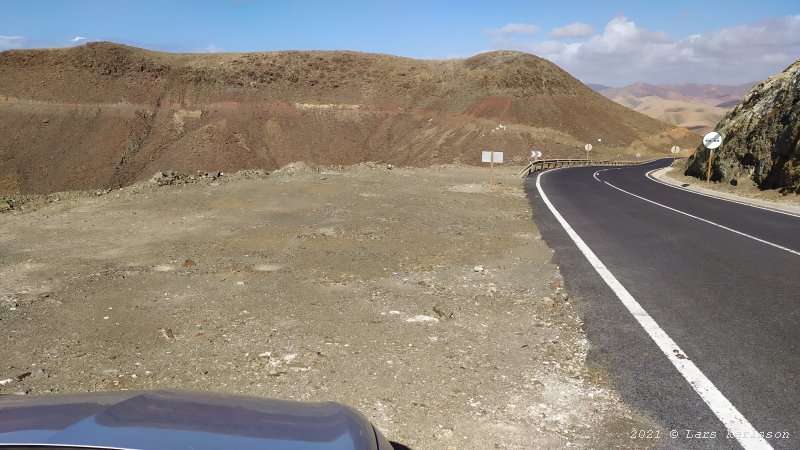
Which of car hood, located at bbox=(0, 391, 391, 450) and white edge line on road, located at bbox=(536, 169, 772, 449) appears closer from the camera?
car hood, located at bbox=(0, 391, 391, 450)

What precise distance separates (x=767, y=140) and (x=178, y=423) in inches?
1002

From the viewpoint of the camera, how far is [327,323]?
558 centimetres

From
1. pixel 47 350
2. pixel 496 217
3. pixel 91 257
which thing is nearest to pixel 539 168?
pixel 496 217

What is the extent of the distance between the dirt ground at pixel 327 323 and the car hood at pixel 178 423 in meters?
1.45

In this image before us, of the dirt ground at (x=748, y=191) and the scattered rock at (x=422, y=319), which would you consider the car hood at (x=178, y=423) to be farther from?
the dirt ground at (x=748, y=191)

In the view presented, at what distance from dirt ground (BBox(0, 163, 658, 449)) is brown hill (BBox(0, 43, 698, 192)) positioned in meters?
45.5

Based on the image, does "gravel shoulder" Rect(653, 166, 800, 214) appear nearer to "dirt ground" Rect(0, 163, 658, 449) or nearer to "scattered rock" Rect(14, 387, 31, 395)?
"dirt ground" Rect(0, 163, 658, 449)

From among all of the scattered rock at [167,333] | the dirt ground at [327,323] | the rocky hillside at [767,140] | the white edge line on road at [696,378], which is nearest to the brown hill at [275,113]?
the rocky hillside at [767,140]

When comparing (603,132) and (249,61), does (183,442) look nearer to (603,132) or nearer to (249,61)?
(603,132)

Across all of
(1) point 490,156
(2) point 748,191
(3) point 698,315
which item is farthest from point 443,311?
(2) point 748,191

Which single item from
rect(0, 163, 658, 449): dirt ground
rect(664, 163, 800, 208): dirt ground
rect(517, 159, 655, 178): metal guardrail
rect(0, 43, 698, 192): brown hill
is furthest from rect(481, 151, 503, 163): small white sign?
rect(0, 43, 698, 192): brown hill

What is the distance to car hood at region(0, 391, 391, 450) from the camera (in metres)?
1.77

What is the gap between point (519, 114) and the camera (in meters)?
64.0

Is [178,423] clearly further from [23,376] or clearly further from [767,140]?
[767,140]
